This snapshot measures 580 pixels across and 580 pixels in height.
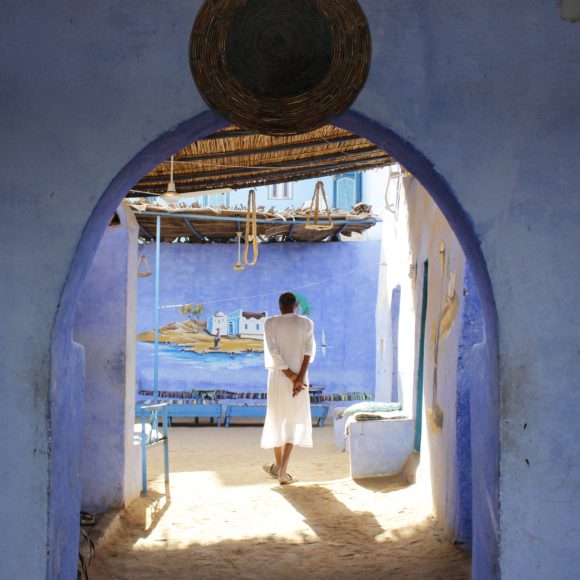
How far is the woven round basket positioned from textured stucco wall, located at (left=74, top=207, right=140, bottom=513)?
3.13 m

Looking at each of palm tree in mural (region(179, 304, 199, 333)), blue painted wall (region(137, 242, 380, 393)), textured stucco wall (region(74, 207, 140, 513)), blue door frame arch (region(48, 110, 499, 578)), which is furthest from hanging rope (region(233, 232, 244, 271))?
blue door frame arch (region(48, 110, 499, 578))

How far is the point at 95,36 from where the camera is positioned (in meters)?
2.98

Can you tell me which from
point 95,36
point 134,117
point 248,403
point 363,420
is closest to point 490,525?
point 134,117

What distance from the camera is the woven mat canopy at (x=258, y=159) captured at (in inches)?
214

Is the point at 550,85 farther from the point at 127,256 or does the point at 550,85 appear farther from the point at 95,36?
the point at 127,256

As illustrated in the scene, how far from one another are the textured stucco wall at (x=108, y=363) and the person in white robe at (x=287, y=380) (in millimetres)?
1593

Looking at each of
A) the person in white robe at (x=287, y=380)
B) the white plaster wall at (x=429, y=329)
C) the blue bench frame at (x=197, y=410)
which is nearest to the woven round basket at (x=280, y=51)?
the white plaster wall at (x=429, y=329)

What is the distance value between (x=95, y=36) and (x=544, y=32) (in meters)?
1.82

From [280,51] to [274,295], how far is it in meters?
10.6

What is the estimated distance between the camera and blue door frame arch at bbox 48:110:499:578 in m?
2.96

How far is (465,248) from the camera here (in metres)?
3.25

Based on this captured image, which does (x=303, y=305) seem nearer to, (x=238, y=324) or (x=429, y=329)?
(x=238, y=324)

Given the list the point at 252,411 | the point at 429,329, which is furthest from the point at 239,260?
the point at 429,329

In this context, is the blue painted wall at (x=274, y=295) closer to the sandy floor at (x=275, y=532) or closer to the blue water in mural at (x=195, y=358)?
the blue water in mural at (x=195, y=358)
